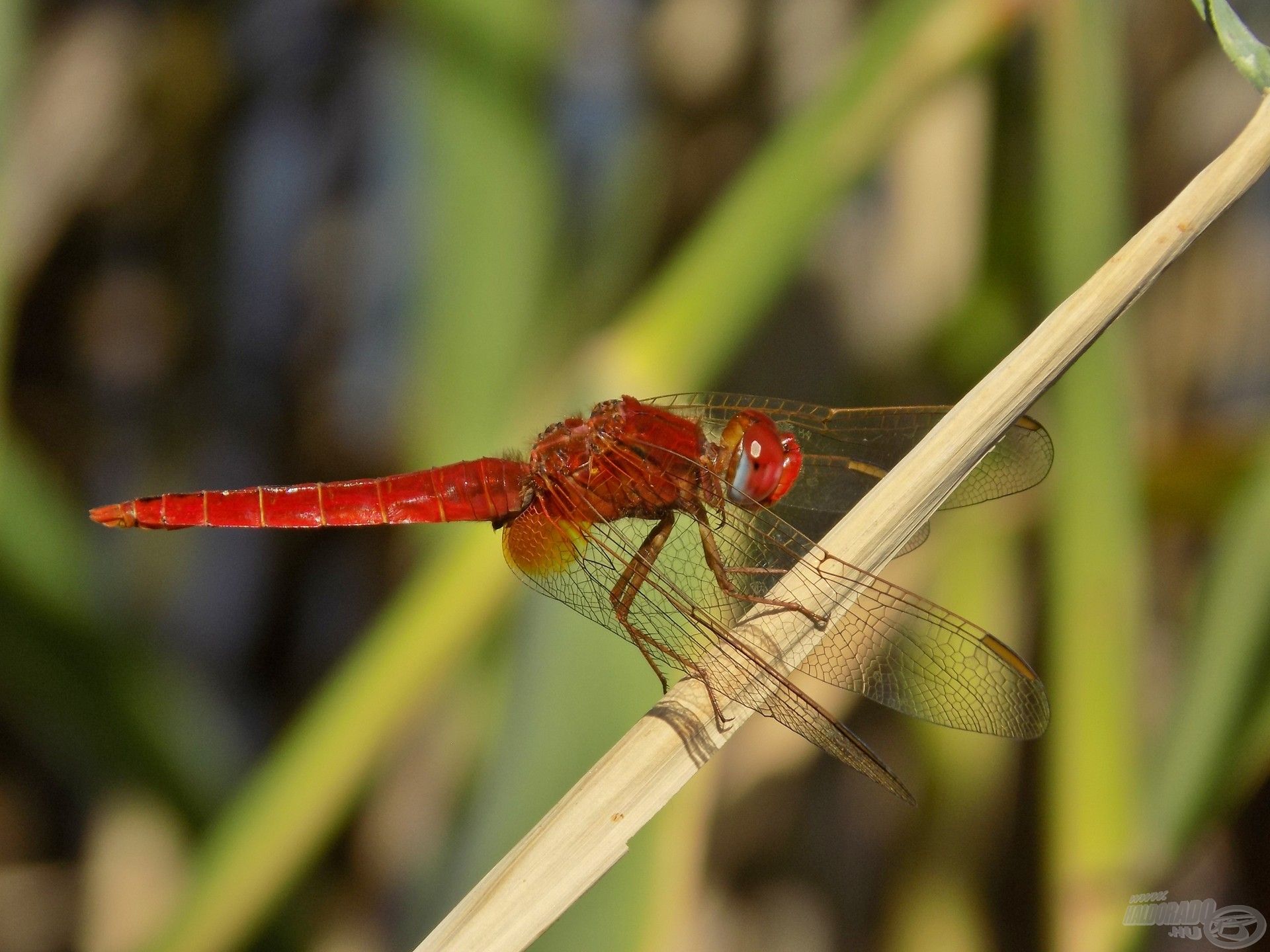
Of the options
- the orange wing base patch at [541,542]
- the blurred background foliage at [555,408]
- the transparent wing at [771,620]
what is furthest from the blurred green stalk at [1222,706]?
the orange wing base patch at [541,542]

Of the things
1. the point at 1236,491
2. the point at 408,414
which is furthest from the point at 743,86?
the point at 1236,491

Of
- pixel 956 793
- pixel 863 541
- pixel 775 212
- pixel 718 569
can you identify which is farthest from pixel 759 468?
pixel 956 793

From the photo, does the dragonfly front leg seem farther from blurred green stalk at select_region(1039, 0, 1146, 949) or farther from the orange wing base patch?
blurred green stalk at select_region(1039, 0, 1146, 949)

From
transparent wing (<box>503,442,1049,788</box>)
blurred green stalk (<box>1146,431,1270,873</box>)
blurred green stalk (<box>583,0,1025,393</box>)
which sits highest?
blurred green stalk (<box>583,0,1025,393</box>)

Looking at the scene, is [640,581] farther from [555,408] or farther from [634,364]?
[555,408]

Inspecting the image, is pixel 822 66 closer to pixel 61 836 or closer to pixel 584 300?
pixel 584 300

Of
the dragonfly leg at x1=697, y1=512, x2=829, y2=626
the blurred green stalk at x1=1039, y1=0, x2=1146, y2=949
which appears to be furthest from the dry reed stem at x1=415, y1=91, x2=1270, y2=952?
the blurred green stalk at x1=1039, y1=0, x2=1146, y2=949

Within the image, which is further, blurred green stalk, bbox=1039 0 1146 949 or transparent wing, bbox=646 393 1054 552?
transparent wing, bbox=646 393 1054 552
